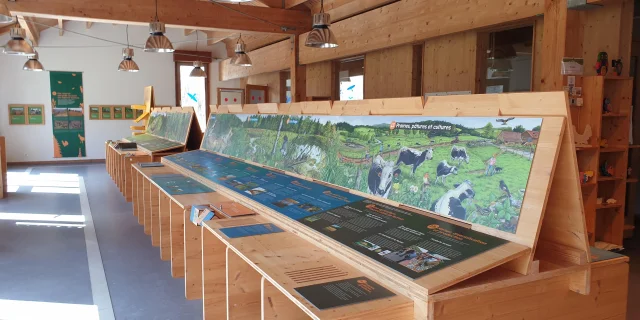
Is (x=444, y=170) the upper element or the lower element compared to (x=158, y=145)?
upper

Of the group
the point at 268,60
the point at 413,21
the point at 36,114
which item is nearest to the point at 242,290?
the point at 413,21

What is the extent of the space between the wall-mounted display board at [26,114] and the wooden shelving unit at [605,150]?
41.0ft

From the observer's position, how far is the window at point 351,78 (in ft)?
29.6

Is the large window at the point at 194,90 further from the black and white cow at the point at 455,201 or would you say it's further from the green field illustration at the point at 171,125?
the black and white cow at the point at 455,201

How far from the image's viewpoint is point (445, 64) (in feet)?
21.9

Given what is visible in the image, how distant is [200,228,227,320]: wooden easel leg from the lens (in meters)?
3.13

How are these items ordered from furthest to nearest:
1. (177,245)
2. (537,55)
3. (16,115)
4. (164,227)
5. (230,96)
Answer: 1. (230,96)
2. (16,115)
3. (537,55)
4. (164,227)
5. (177,245)

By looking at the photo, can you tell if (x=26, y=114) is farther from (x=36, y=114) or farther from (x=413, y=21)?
(x=413, y=21)

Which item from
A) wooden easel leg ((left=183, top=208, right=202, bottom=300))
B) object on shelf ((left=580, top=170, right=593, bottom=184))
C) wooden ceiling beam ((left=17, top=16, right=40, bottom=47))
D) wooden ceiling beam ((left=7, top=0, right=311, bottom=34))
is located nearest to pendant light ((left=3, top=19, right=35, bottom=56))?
wooden ceiling beam ((left=7, top=0, right=311, bottom=34))

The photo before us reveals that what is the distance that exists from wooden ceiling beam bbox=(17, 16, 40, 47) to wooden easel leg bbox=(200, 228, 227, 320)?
853 cm

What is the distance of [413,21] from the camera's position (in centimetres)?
690

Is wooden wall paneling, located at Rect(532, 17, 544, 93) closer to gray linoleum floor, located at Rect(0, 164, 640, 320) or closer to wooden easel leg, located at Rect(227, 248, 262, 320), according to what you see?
gray linoleum floor, located at Rect(0, 164, 640, 320)

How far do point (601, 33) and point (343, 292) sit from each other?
501 cm

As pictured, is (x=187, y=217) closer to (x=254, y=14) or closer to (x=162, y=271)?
(x=162, y=271)
